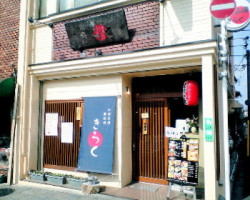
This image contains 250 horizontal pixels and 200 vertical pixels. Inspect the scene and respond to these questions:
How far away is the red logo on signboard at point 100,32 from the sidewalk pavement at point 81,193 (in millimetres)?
4937

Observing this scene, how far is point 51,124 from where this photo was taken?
330 inches

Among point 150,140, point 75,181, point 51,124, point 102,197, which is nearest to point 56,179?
point 75,181

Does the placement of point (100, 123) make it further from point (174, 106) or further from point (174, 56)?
point (174, 56)

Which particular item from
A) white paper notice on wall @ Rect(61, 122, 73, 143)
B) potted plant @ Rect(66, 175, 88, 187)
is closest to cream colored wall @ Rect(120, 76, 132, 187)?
potted plant @ Rect(66, 175, 88, 187)

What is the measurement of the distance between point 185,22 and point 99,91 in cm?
352

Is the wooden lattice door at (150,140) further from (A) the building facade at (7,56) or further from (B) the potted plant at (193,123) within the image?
(A) the building facade at (7,56)

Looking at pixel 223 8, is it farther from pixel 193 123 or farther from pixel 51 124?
pixel 51 124

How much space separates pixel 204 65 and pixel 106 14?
3.48 metres

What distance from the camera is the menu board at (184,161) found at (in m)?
5.78

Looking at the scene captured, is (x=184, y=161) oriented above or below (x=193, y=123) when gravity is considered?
below

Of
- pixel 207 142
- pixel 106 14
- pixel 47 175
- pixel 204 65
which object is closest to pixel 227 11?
pixel 204 65

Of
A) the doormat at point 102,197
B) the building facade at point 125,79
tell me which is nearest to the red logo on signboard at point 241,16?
the building facade at point 125,79

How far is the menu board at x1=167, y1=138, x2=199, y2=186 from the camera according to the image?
5777 millimetres

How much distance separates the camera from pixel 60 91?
27.3 ft
